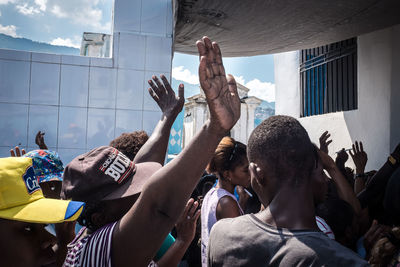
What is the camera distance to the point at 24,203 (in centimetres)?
113

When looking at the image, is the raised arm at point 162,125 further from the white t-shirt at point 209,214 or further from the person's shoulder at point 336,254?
the person's shoulder at point 336,254

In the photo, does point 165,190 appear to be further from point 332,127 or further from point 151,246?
point 332,127

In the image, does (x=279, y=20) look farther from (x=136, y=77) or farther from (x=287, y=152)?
(x=287, y=152)

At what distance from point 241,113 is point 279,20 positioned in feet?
46.3

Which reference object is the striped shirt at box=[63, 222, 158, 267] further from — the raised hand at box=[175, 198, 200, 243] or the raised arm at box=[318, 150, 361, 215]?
the raised arm at box=[318, 150, 361, 215]

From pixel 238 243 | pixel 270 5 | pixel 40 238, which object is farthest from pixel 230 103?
pixel 270 5

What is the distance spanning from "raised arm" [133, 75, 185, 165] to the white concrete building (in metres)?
15.4

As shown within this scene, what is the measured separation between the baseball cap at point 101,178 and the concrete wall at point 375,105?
13.6 feet

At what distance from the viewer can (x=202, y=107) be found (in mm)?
17750

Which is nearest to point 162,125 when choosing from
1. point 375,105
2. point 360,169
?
point 360,169

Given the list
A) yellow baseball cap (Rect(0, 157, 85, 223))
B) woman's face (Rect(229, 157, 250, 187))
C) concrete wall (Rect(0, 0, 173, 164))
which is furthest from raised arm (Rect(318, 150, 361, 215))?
concrete wall (Rect(0, 0, 173, 164))

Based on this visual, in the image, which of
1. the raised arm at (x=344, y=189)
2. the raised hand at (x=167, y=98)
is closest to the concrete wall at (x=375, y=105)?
the raised arm at (x=344, y=189)

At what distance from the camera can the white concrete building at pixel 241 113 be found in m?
17.7

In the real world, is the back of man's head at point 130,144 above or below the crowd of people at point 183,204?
above
